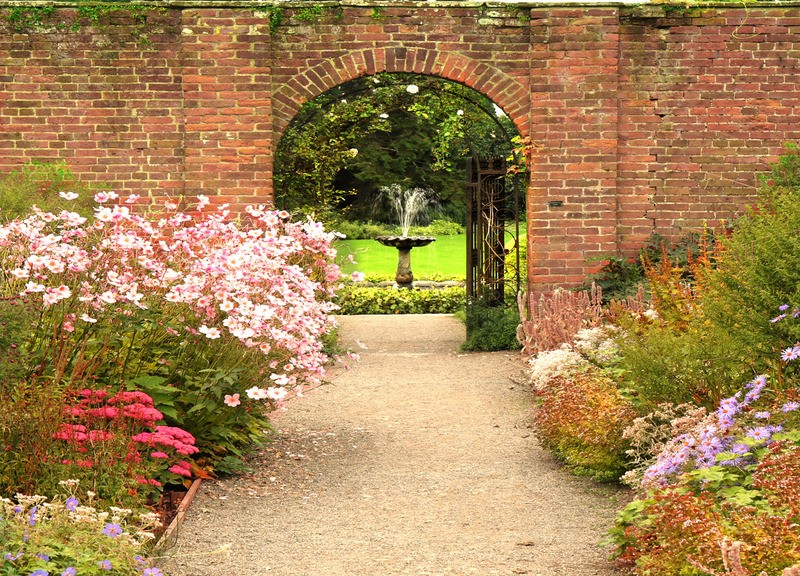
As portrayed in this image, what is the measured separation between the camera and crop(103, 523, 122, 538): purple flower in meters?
3.48

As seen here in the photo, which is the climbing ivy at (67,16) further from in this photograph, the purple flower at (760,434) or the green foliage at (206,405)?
the purple flower at (760,434)

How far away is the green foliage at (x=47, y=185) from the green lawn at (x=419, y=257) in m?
14.2

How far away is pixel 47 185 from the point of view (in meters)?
10.5

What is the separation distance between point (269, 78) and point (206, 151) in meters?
0.96

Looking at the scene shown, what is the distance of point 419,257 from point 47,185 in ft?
61.8

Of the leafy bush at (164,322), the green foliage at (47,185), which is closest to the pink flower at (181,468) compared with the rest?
the leafy bush at (164,322)

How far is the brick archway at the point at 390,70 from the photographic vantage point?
10562mm

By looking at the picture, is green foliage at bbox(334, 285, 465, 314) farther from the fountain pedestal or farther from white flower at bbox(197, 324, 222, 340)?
white flower at bbox(197, 324, 222, 340)

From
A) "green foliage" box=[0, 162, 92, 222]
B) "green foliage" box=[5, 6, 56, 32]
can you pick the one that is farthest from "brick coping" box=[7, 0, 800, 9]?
"green foliage" box=[0, 162, 92, 222]

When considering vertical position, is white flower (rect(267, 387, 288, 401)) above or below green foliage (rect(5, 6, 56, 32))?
below

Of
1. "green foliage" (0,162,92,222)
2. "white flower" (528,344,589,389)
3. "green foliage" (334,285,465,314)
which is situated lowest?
"green foliage" (334,285,465,314)

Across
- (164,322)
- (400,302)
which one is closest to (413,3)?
(164,322)

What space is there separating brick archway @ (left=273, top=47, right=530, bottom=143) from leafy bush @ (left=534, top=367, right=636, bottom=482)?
4.49m

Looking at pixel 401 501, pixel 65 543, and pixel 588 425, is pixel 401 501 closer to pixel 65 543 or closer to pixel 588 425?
pixel 588 425
